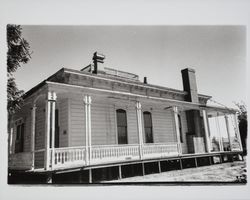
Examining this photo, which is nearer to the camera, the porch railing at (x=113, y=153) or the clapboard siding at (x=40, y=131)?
the porch railing at (x=113, y=153)

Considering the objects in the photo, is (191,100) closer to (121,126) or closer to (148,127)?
(148,127)

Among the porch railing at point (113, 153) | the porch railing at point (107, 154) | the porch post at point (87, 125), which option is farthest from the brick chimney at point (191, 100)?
the porch post at point (87, 125)

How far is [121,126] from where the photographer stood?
8.59 meters

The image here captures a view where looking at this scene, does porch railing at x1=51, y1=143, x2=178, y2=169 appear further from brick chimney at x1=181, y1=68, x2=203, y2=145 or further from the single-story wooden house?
brick chimney at x1=181, y1=68, x2=203, y2=145

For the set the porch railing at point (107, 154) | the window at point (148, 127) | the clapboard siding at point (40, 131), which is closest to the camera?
the porch railing at point (107, 154)

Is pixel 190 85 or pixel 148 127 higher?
pixel 190 85

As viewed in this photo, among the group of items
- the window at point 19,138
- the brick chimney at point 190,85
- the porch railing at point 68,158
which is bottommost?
the porch railing at point 68,158

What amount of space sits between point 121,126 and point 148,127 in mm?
1388

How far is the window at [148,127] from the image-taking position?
30.9 ft

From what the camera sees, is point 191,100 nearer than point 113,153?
No

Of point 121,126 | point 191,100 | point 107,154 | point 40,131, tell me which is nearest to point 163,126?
point 191,100

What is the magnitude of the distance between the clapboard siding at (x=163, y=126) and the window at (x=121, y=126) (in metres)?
1.48

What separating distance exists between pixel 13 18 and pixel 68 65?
6.18 feet

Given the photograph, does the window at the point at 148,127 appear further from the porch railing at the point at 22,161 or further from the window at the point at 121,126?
the porch railing at the point at 22,161
